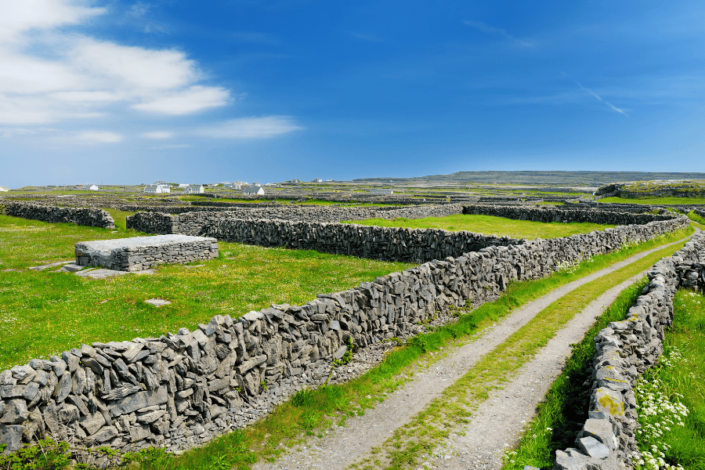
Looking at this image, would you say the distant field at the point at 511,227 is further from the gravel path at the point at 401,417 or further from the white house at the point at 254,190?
the white house at the point at 254,190

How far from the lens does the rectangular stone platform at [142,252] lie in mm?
20422

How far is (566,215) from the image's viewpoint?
166 feet

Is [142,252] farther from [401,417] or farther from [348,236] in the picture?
[401,417]

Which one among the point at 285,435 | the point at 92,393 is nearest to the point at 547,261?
the point at 285,435

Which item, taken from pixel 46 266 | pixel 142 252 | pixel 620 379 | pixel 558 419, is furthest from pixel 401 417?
pixel 46 266

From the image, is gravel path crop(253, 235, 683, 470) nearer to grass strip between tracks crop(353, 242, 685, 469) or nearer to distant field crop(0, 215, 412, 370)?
grass strip between tracks crop(353, 242, 685, 469)

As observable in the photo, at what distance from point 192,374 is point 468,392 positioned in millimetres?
5829

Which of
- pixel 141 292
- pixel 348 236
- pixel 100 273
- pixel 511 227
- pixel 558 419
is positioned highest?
pixel 348 236

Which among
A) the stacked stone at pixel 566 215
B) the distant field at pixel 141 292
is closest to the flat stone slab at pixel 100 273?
the distant field at pixel 141 292

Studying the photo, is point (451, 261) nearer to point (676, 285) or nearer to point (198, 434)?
point (676, 285)

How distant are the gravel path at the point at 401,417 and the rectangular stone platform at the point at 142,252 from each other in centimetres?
1647

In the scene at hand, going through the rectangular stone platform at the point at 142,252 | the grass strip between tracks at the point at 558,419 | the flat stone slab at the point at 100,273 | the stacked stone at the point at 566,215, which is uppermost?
the stacked stone at the point at 566,215

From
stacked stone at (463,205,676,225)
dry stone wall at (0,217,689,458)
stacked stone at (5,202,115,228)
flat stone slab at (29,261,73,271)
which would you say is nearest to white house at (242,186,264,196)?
stacked stone at (5,202,115,228)

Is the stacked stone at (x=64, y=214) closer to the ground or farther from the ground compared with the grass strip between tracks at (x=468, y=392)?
farther from the ground
